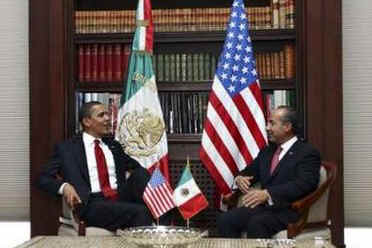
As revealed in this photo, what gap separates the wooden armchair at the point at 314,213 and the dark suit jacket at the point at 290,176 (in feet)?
0.22

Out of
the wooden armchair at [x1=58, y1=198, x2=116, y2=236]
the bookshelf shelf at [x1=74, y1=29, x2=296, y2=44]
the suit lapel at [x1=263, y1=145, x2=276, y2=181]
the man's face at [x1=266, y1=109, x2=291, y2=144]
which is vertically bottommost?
the wooden armchair at [x1=58, y1=198, x2=116, y2=236]

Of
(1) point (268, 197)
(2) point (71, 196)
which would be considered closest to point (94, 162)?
(2) point (71, 196)

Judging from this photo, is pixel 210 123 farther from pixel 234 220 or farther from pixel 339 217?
pixel 339 217

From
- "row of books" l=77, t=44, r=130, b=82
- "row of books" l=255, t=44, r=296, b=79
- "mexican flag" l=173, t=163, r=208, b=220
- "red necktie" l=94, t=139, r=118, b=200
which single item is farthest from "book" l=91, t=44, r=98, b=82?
"row of books" l=255, t=44, r=296, b=79

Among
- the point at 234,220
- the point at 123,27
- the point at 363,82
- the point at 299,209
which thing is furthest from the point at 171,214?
the point at 363,82

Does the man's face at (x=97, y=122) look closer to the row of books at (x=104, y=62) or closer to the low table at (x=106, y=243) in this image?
the row of books at (x=104, y=62)

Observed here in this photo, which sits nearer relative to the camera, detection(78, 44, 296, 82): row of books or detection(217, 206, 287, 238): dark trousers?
detection(217, 206, 287, 238): dark trousers

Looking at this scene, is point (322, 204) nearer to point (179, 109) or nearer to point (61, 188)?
point (179, 109)

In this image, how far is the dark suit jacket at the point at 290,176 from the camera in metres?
3.70

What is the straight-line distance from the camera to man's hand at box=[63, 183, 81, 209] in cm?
376

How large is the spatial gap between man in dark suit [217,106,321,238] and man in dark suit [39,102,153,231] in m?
0.64

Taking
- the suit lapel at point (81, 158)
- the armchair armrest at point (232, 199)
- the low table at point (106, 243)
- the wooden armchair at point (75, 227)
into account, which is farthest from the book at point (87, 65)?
the low table at point (106, 243)

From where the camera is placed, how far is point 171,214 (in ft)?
14.5

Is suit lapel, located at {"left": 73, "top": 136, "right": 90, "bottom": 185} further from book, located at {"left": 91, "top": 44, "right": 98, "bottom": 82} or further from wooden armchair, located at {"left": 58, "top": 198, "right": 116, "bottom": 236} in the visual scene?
book, located at {"left": 91, "top": 44, "right": 98, "bottom": 82}
